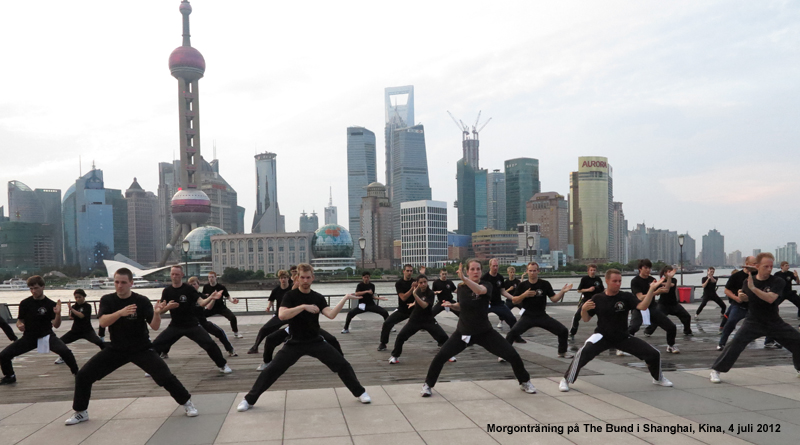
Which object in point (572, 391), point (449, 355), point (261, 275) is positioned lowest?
point (261, 275)

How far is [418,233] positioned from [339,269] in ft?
241

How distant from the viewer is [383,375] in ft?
31.4

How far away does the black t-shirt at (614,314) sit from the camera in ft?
26.0

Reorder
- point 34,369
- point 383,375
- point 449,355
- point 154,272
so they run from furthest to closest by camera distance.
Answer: point 154,272
point 34,369
point 383,375
point 449,355

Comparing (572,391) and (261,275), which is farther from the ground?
(572,391)

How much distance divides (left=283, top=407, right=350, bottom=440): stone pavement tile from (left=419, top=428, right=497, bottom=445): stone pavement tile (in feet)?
3.26

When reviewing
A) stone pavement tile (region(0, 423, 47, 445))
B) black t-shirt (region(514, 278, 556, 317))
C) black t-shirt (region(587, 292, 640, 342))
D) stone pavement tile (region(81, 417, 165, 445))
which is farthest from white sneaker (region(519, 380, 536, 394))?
stone pavement tile (region(0, 423, 47, 445))

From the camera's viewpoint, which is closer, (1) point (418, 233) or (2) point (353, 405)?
(2) point (353, 405)

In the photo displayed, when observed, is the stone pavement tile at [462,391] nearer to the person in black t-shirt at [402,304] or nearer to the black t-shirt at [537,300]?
the black t-shirt at [537,300]

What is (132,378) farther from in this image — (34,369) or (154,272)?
(154,272)

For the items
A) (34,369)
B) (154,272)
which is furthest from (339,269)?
(34,369)

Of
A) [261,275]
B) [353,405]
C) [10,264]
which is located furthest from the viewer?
[10,264]

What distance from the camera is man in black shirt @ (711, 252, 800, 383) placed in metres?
8.24

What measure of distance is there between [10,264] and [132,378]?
759ft
